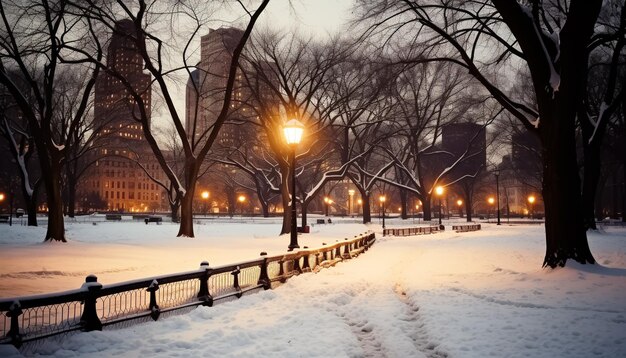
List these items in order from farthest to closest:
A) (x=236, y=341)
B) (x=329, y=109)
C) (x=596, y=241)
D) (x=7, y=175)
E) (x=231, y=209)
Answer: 1. (x=231, y=209)
2. (x=7, y=175)
3. (x=329, y=109)
4. (x=596, y=241)
5. (x=236, y=341)

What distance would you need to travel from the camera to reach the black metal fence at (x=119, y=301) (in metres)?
6.12

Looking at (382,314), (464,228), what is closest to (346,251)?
(382,314)

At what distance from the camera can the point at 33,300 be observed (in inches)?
236

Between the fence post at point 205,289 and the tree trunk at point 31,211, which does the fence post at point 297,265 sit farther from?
the tree trunk at point 31,211

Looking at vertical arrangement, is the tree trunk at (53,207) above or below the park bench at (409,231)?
above

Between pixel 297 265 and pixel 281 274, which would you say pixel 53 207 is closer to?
pixel 297 265

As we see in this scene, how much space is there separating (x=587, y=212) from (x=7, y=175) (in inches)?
2798

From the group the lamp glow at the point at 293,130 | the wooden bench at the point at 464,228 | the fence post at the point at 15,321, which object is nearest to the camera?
the fence post at the point at 15,321

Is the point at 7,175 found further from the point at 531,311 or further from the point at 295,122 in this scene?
the point at 531,311

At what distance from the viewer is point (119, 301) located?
10.4m

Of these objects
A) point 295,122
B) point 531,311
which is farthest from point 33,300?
point 295,122

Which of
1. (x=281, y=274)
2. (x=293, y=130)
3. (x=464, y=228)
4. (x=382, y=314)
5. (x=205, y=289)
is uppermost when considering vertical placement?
(x=293, y=130)

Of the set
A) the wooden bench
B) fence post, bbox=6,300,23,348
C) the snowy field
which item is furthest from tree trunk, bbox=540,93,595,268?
the wooden bench

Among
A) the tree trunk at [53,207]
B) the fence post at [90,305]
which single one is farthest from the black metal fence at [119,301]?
the tree trunk at [53,207]
